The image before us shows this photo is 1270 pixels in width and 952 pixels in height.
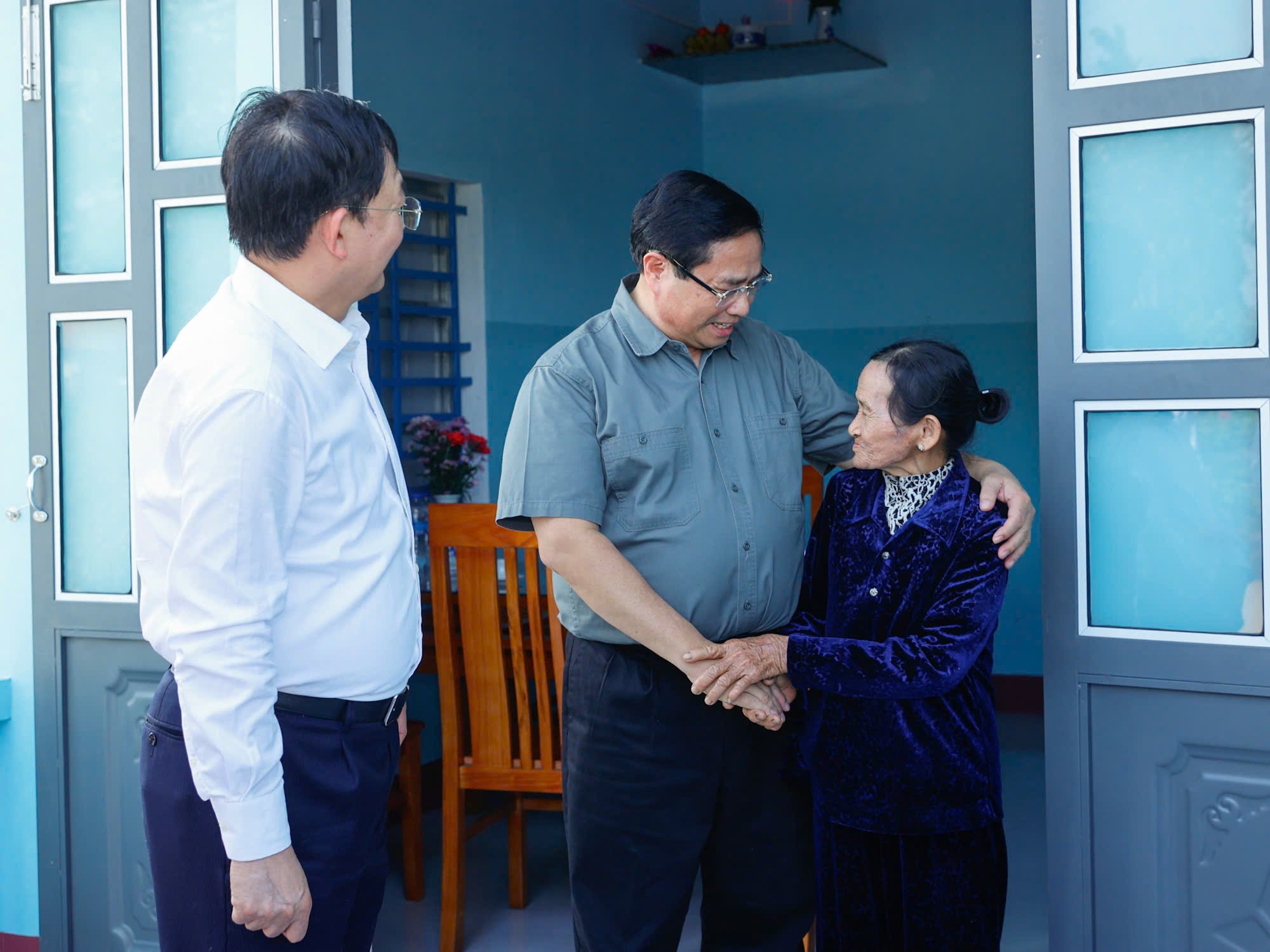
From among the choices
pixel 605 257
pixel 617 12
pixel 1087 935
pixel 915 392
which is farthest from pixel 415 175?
pixel 1087 935

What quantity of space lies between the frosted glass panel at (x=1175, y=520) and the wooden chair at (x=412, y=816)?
214cm

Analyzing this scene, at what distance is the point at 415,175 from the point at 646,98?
Result: 6.45ft

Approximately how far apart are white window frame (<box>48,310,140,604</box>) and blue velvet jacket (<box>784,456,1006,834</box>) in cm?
161

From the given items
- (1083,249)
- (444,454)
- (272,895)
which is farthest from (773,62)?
(272,895)

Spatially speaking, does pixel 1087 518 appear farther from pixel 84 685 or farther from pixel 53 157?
pixel 53 157

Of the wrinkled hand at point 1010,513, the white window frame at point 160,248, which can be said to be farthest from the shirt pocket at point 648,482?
the white window frame at point 160,248

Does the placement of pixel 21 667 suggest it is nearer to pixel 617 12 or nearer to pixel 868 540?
pixel 868 540

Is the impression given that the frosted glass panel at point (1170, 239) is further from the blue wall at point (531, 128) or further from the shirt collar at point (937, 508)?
the blue wall at point (531, 128)

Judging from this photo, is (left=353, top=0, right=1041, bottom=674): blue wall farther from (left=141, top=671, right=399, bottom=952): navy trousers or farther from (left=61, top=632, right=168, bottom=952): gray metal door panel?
(left=141, top=671, right=399, bottom=952): navy trousers

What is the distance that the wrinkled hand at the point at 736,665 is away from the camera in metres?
1.95

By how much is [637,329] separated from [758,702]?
0.64 m

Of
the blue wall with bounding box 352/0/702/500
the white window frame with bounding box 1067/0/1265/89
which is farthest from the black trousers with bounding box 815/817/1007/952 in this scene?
the blue wall with bounding box 352/0/702/500

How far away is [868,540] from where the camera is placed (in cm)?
200

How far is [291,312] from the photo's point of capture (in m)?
1.49
